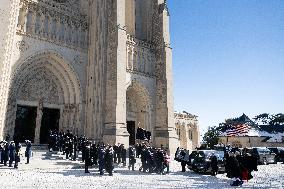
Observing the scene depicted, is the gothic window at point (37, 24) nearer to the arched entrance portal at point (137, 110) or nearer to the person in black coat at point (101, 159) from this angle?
the arched entrance portal at point (137, 110)

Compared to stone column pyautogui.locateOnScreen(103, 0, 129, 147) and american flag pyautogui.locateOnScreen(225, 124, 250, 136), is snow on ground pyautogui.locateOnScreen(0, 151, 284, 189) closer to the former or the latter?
stone column pyautogui.locateOnScreen(103, 0, 129, 147)

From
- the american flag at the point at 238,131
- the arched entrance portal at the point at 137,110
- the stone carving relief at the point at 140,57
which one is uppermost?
the stone carving relief at the point at 140,57

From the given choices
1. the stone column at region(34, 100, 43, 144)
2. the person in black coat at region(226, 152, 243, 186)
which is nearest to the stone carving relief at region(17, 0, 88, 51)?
the stone column at region(34, 100, 43, 144)

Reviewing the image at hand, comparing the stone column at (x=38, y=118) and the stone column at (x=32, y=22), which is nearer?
the stone column at (x=32, y=22)

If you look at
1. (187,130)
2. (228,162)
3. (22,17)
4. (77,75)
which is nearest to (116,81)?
Result: (77,75)

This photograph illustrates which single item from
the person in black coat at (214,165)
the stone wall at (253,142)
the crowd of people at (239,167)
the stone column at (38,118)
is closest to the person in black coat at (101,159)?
the person in black coat at (214,165)

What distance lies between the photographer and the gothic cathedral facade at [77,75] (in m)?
18.0

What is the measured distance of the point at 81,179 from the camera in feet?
36.9

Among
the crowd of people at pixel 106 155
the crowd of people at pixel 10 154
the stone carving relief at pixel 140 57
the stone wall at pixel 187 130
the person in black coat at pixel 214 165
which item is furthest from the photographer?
the stone wall at pixel 187 130

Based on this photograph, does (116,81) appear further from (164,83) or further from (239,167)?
(239,167)

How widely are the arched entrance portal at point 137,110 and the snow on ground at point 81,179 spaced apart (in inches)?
352

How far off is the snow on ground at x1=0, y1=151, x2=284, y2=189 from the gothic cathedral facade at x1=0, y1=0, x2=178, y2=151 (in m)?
3.92

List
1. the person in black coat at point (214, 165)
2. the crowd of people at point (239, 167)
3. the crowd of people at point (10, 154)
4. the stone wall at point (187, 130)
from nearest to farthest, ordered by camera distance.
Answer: the crowd of people at point (239, 167) < the crowd of people at point (10, 154) < the person in black coat at point (214, 165) < the stone wall at point (187, 130)

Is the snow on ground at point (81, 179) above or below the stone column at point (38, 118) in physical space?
below
